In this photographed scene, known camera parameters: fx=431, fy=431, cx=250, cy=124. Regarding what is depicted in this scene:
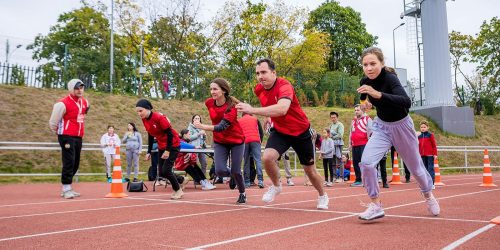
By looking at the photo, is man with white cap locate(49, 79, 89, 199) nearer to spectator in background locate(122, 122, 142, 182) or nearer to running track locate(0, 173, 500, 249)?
running track locate(0, 173, 500, 249)

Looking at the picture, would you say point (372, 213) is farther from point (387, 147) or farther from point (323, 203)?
point (323, 203)

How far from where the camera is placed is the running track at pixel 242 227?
3.70 m

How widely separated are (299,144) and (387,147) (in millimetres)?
1317

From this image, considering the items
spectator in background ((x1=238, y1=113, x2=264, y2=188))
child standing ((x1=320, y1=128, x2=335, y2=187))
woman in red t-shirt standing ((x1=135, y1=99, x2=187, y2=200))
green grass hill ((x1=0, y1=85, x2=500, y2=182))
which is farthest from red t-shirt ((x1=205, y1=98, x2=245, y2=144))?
green grass hill ((x1=0, y1=85, x2=500, y2=182))

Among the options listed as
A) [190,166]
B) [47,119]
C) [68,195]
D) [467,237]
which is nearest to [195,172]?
[190,166]

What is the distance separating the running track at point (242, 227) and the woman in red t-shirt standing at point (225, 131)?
588 mm

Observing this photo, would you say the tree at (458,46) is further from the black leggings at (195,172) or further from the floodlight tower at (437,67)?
the black leggings at (195,172)

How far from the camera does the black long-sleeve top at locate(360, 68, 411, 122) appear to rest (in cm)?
476

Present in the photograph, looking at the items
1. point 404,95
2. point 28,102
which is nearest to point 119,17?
point 28,102

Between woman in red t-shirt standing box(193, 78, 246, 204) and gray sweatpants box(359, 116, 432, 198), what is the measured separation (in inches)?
97.0

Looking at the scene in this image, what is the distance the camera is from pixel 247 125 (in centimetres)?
1084

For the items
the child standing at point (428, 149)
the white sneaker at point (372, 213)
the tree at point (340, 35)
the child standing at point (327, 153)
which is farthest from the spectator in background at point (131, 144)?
the tree at point (340, 35)

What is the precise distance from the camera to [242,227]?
4590mm

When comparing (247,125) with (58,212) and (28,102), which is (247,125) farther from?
(28,102)
